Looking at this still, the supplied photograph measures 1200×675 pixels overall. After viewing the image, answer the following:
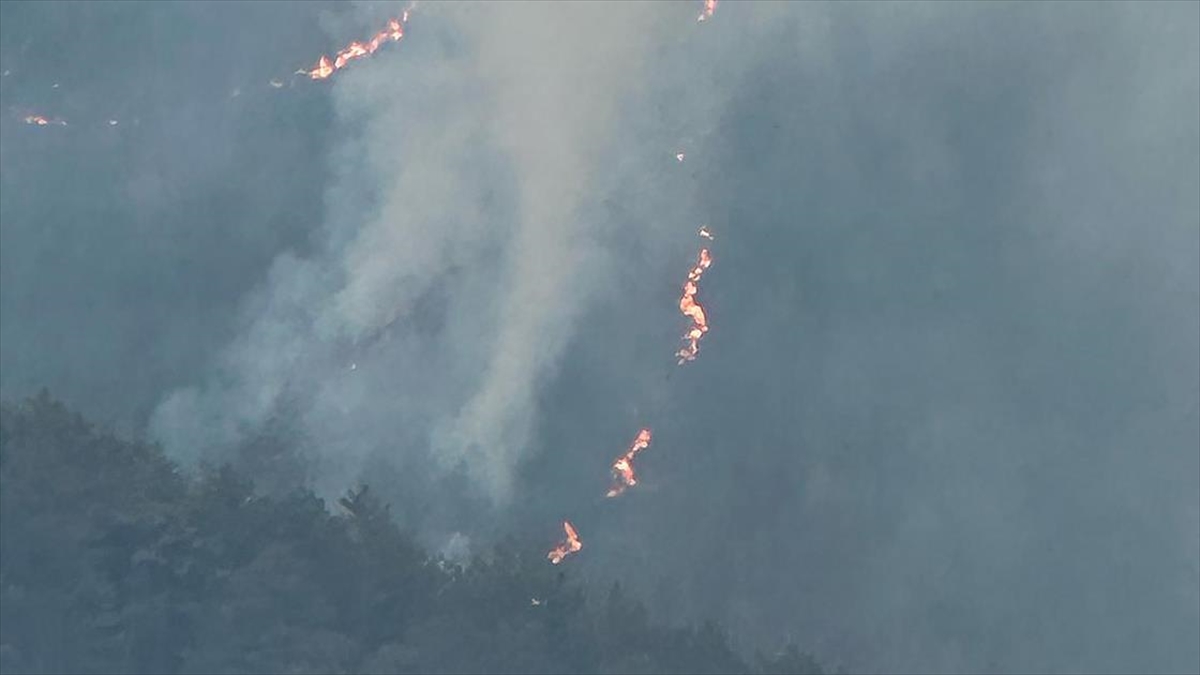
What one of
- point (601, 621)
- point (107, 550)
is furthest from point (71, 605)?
point (601, 621)

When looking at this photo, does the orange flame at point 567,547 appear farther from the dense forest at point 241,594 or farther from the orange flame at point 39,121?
the orange flame at point 39,121

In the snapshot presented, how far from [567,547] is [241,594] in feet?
21.9

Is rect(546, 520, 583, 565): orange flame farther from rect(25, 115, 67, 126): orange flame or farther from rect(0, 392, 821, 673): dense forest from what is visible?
rect(25, 115, 67, 126): orange flame

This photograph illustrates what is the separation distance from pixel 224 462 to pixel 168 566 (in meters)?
5.39

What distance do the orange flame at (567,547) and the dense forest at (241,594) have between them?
8.50 feet

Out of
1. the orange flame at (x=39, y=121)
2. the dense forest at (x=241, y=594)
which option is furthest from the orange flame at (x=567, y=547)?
the orange flame at (x=39, y=121)

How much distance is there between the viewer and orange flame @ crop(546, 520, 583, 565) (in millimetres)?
31609

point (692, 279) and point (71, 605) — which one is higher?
point (692, 279)

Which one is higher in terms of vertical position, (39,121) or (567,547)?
(39,121)

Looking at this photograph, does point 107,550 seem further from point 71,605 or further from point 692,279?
point 692,279

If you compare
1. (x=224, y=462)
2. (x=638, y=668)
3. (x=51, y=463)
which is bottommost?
(x=638, y=668)

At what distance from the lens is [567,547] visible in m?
32.2

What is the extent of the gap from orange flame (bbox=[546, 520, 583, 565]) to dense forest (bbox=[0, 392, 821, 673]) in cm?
259

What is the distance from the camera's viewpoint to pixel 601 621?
1088 inches
